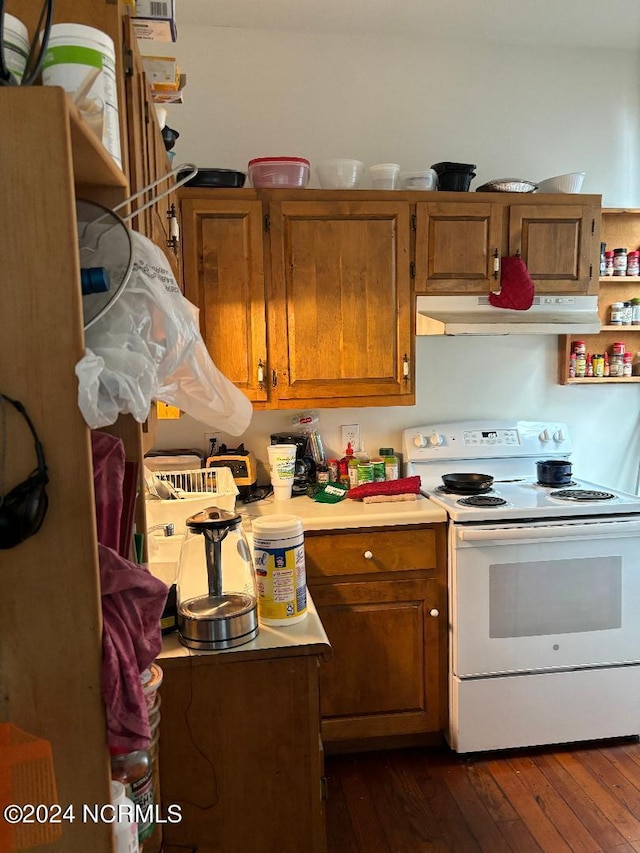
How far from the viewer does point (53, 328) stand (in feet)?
2.38

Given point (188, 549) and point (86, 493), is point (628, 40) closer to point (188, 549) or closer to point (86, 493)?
point (188, 549)

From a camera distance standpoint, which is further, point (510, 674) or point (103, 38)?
point (510, 674)

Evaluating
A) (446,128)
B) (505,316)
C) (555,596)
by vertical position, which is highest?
(446,128)

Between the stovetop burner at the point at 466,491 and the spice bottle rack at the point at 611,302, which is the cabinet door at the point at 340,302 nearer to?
the stovetop burner at the point at 466,491

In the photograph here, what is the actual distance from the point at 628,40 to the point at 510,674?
276 centimetres

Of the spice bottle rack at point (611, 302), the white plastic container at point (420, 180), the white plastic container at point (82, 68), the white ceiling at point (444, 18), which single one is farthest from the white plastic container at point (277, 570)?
the white ceiling at point (444, 18)

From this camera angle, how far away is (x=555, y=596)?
7.88 feet

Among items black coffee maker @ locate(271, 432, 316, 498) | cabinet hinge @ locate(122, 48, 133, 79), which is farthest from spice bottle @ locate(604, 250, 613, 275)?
cabinet hinge @ locate(122, 48, 133, 79)

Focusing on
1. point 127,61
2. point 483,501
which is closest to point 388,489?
point 483,501

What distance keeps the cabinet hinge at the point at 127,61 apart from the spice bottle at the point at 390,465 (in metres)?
1.95

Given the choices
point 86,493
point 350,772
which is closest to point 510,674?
point 350,772

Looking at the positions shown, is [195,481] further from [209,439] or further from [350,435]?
[350,435]

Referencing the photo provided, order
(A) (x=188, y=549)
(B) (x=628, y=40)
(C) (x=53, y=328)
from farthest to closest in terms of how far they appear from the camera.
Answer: (B) (x=628, y=40)
(A) (x=188, y=549)
(C) (x=53, y=328)

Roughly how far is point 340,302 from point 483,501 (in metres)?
0.96
